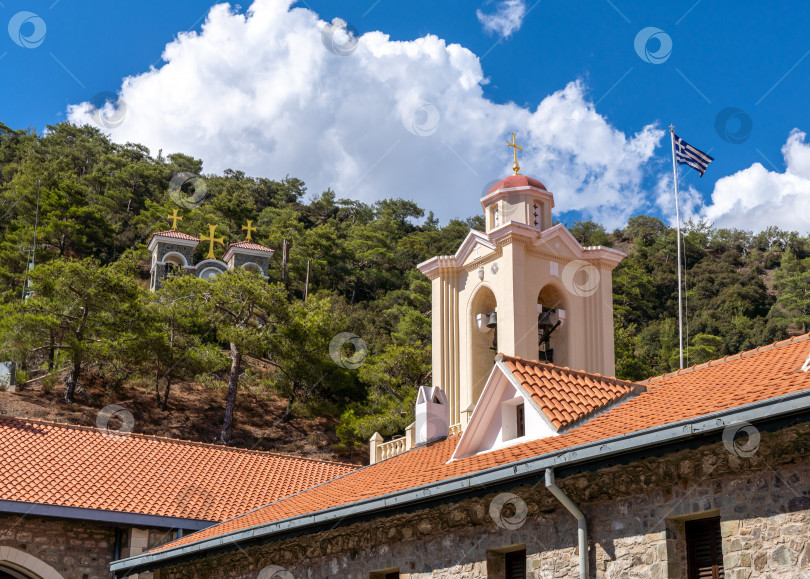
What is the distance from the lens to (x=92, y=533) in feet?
55.7

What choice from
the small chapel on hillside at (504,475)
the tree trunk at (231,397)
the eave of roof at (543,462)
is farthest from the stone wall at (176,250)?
the eave of roof at (543,462)

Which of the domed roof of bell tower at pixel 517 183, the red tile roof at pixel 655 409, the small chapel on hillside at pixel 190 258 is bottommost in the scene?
the red tile roof at pixel 655 409

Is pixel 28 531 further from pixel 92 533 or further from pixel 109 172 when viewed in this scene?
pixel 109 172

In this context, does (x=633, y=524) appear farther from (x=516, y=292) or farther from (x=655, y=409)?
(x=516, y=292)

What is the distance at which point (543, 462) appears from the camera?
8.36m

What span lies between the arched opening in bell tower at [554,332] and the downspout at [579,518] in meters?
9.96

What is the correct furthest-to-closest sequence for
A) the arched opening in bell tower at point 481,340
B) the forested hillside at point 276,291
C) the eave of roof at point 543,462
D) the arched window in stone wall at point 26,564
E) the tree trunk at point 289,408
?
the tree trunk at point 289,408
the forested hillside at point 276,291
the arched opening in bell tower at point 481,340
the arched window in stone wall at point 26,564
the eave of roof at point 543,462

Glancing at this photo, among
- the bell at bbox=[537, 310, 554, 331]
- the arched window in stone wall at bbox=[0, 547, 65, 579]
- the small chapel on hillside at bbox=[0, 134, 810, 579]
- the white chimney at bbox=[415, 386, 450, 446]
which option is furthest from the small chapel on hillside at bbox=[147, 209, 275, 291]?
the white chimney at bbox=[415, 386, 450, 446]

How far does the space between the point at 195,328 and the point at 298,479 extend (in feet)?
76.0

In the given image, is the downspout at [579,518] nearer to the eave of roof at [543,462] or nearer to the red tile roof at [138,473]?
the eave of roof at [543,462]

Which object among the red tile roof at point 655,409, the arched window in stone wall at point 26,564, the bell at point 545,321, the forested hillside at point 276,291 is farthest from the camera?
the forested hillside at point 276,291

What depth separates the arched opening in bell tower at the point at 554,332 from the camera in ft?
61.4

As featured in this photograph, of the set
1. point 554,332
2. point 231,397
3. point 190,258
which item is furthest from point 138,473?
point 190,258

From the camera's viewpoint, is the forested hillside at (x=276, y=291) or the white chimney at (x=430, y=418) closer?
the white chimney at (x=430, y=418)
